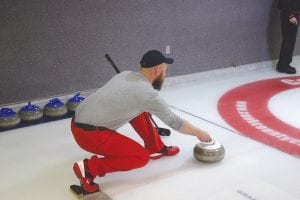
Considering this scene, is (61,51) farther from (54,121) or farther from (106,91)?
(106,91)

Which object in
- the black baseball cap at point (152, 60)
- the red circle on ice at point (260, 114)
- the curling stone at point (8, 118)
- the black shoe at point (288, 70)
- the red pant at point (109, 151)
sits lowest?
the red circle on ice at point (260, 114)

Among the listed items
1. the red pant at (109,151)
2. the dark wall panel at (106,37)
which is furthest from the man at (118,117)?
the dark wall panel at (106,37)

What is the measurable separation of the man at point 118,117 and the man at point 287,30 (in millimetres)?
3443

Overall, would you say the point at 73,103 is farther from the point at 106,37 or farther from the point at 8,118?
the point at 106,37

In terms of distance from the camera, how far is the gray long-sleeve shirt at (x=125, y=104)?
2.44 metres

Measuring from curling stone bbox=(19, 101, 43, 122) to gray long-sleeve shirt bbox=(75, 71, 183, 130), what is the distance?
140 centimetres

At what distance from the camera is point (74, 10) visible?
4.15m

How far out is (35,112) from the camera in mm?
3814

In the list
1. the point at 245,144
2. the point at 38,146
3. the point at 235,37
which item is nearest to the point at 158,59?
the point at 245,144

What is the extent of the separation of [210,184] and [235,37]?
11.1ft

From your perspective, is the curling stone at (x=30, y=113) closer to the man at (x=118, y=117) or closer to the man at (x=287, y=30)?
the man at (x=118, y=117)

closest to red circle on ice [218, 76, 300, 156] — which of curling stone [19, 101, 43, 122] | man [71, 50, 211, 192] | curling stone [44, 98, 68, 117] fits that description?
man [71, 50, 211, 192]

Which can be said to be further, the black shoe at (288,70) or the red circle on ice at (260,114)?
the black shoe at (288,70)

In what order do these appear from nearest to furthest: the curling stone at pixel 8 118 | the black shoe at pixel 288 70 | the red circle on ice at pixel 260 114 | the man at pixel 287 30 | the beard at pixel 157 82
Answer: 1. the beard at pixel 157 82
2. the red circle on ice at pixel 260 114
3. the curling stone at pixel 8 118
4. the man at pixel 287 30
5. the black shoe at pixel 288 70
